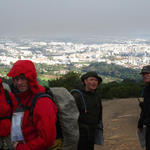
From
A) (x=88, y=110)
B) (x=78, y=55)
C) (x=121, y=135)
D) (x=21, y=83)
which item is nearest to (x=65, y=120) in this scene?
(x=21, y=83)

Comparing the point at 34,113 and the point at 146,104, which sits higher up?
the point at 34,113

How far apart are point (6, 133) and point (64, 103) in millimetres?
383

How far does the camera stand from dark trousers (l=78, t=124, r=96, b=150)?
2078 mm

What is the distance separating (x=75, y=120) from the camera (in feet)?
4.82

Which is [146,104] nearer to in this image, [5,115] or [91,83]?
[91,83]

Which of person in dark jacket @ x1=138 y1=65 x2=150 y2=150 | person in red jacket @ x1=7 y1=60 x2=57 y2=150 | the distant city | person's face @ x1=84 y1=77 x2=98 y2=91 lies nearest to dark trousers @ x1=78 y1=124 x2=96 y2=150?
person's face @ x1=84 y1=77 x2=98 y2=91

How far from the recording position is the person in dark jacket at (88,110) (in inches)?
82.4

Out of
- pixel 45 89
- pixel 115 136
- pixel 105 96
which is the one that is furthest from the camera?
pixel 105 96

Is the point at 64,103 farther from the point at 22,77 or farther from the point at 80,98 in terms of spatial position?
the point at 80,98

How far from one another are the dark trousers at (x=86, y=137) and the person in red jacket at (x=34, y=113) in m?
0.80

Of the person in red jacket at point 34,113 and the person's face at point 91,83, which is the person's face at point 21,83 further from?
the person's face at point 91,83

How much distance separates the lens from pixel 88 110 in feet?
6.98

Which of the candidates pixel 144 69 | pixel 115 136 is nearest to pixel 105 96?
pixel 115 136

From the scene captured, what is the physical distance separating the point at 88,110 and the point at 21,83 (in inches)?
36.4
